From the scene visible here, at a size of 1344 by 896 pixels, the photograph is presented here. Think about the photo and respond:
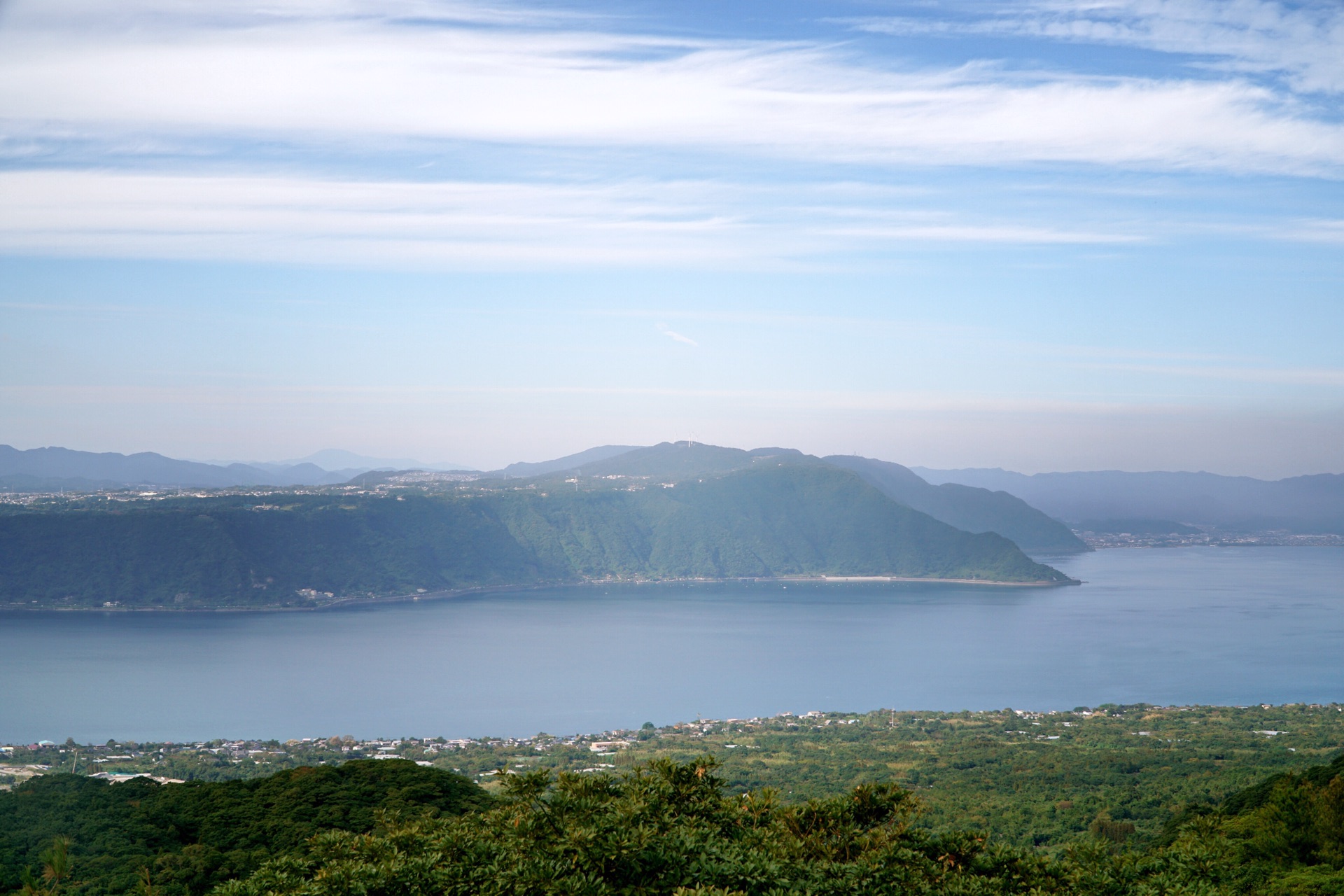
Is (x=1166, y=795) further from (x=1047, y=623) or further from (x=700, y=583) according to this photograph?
(x=700, y=583)

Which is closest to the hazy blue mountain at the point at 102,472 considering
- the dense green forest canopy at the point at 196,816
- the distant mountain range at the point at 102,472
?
the distant mountain range at the point at 102,472

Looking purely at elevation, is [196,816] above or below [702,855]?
below

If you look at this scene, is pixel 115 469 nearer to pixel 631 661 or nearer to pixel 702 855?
pixel 631 661

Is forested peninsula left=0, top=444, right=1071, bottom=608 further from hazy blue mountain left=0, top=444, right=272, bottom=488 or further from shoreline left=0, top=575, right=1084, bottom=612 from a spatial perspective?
hazy blue mountain left=0, top=444, right=272, bottom=488

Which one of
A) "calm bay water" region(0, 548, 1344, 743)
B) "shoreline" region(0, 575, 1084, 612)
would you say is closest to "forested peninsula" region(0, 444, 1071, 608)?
"shoreline" region(0, 575, 1084, 612)

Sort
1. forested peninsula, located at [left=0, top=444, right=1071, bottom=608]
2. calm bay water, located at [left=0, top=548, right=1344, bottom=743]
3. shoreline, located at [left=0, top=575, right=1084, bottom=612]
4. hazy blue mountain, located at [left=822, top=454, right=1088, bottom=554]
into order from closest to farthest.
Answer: calm bay water, located at [left=0, top=548, right=1344, bottom=743]
shoreline, located at [left=0, top=575, right=1084, bottom=612]
forested peninsula, located at [left=0, top=444, right=1071, bottom=608]
hazy blue mountain, located at [left=822, top=454, right=1088, bottom=554]

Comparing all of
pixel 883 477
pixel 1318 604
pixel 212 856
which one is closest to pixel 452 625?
pixel 212 856

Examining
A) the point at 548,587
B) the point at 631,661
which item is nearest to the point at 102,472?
the point at 548,587
